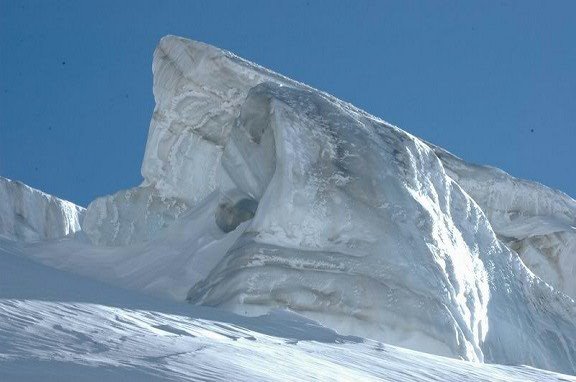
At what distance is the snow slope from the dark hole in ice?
3.32 m

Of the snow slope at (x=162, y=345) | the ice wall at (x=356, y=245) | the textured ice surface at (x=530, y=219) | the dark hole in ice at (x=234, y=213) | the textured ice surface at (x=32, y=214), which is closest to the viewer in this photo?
the snow slope at (x=162, y=345)

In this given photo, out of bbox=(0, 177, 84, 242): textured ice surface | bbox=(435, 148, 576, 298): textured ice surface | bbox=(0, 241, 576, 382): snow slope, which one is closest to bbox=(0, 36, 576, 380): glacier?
bbox=(0, 241, 576, 382): snow slope

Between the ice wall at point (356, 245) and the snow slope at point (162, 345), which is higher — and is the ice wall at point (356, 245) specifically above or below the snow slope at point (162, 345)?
above

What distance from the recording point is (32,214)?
2564 cm

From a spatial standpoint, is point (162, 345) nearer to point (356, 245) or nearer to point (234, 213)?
point (356, 245)

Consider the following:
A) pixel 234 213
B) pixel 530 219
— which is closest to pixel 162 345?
pixel 234 213

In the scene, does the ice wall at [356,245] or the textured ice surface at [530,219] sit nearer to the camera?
the ice wall at [356,245]

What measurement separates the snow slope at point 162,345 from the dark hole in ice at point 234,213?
10.9 ft

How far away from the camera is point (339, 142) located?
28.1 feet

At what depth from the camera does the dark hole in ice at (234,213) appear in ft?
30.6

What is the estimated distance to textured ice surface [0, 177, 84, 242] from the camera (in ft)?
78.2

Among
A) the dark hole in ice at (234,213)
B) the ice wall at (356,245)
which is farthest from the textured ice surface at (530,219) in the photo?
the dark hole in ice at (234,213)

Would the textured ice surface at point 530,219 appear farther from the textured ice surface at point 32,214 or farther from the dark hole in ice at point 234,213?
the textured ice surface at point 32,214

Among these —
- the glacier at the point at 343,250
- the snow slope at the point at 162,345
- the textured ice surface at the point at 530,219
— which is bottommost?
the snow slope at the point at 162,345
